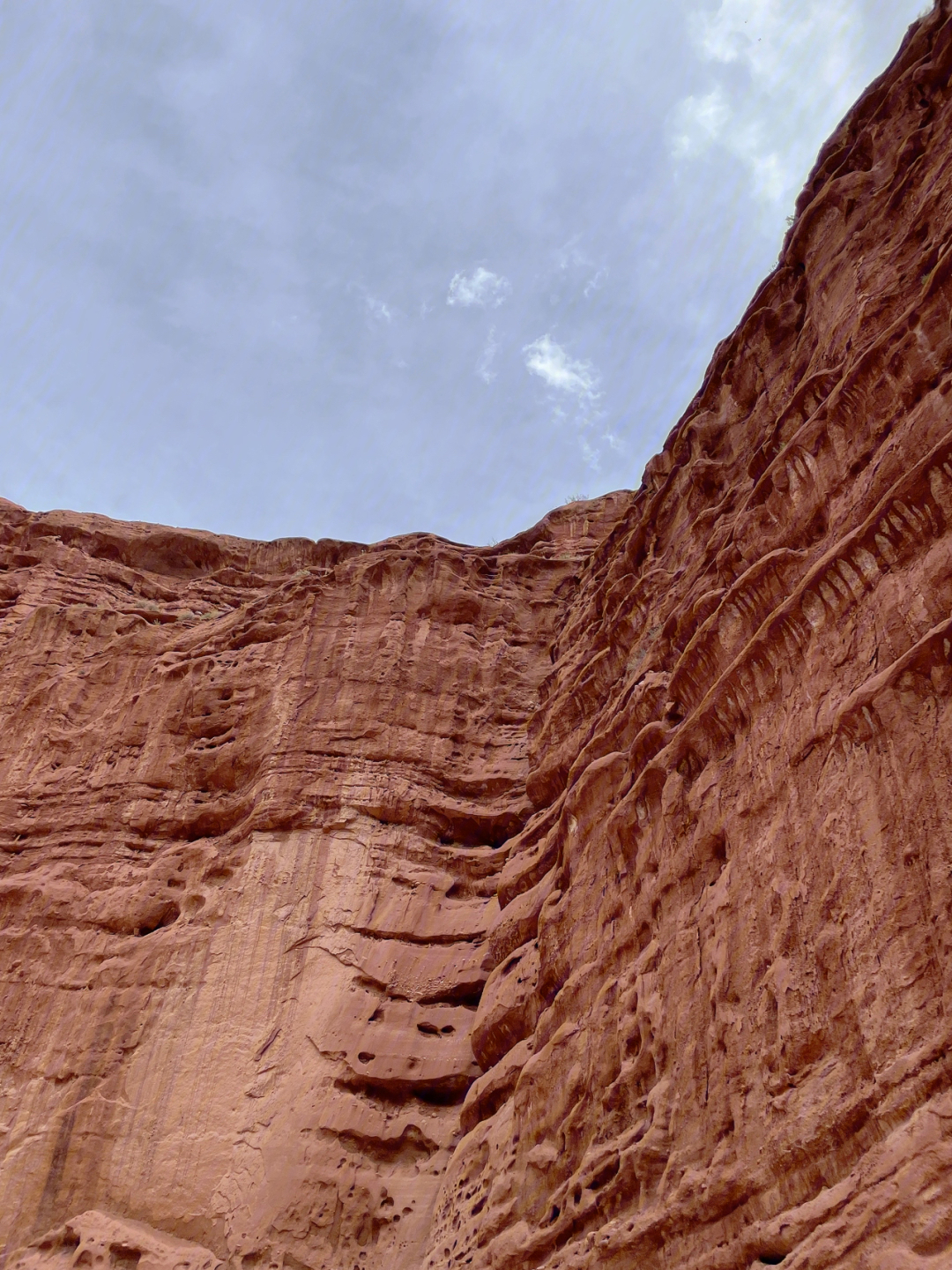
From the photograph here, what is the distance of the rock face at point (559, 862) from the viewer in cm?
730

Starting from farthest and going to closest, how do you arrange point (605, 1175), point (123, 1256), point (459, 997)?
point (459, 997) → point (123, 1256) → point (605, 1175)

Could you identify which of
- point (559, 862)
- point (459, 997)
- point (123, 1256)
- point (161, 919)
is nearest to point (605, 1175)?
point (559, 862)

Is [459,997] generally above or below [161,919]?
below

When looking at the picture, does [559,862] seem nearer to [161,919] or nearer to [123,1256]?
[123,1256]

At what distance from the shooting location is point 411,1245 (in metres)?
11.8

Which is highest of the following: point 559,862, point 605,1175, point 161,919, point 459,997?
point 161,919

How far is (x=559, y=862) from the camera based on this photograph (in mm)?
12945

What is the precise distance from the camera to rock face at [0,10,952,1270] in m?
7.30

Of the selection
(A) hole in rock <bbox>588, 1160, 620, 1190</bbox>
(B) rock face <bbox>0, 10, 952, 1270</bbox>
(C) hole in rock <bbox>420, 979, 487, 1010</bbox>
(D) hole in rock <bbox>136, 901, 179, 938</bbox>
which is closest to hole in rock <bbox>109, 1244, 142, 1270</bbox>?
(B) rock face <bbox>0, 10, 952, 1270</bbox>

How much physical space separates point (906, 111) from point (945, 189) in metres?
3.20

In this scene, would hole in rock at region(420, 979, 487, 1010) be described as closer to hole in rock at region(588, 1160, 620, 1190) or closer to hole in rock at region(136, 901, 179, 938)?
hole in rock at region(136, 901, 179, 938)

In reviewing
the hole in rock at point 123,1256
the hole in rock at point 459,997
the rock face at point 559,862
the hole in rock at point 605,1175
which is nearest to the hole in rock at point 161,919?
the rock face at point 559,862

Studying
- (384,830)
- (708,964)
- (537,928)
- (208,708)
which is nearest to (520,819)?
(384,830)

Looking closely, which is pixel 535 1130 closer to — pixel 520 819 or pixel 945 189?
pixel 520 819
